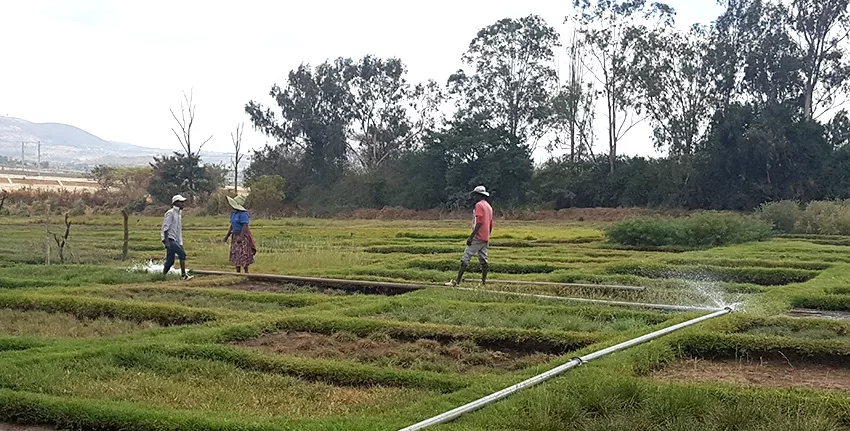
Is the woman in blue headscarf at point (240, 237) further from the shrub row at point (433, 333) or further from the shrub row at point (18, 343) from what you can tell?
the shrub row at point (18, 343)

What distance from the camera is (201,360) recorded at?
304 inches

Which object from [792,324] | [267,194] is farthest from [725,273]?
[267,194]

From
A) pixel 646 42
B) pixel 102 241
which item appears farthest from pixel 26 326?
pixel 646 42

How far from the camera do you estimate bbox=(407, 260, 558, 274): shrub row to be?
58.0 feet

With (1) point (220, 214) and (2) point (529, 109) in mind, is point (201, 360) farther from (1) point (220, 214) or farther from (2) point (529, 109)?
(2) point (529, 109)

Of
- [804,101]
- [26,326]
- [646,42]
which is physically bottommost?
[26,326]

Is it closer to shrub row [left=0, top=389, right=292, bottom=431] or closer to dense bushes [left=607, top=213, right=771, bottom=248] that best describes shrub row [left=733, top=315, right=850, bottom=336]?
shrub row [left=0, top=389, right=292, bottom=431]

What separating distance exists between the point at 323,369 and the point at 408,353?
110 cm

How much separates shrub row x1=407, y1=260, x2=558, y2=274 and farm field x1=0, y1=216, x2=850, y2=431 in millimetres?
1970

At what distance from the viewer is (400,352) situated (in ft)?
27.4

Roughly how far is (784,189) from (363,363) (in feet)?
129

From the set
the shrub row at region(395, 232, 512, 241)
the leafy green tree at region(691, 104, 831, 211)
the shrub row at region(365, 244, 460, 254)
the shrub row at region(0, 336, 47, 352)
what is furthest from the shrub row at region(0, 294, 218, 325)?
the leafy green tree at region(691, 104, 831, 211)

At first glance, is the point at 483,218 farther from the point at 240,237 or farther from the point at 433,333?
Result: the point at 240,237

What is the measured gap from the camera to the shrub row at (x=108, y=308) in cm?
1040
